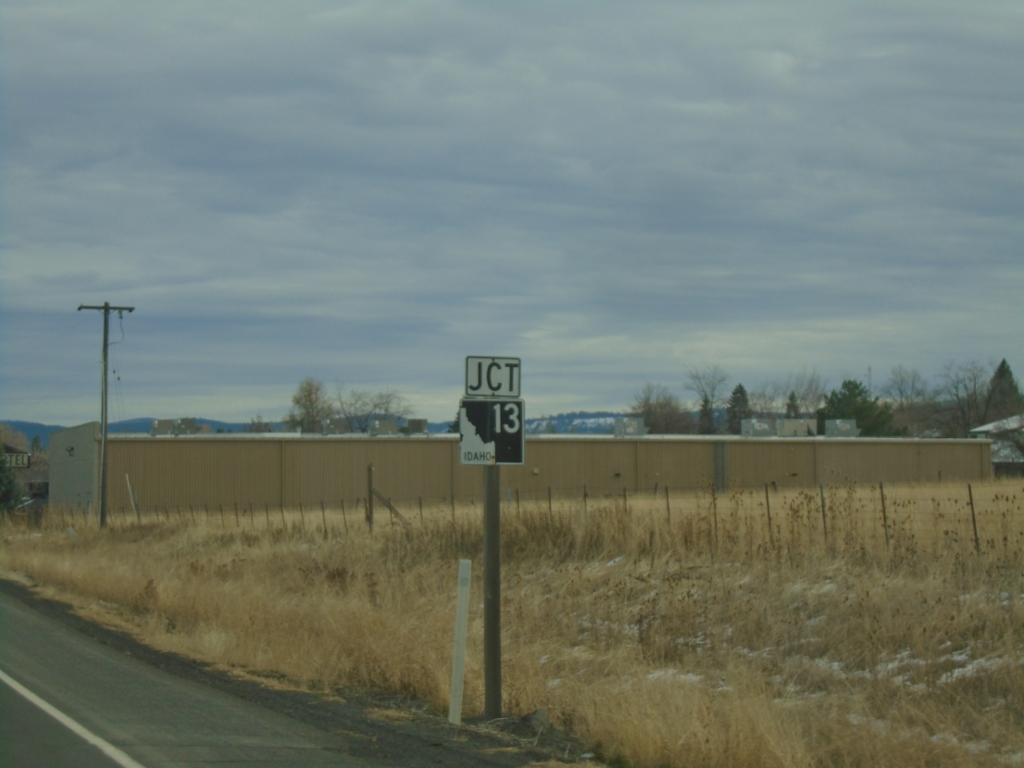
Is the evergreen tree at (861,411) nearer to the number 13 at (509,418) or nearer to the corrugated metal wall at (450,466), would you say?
the corrugated metal wall at (450,466)

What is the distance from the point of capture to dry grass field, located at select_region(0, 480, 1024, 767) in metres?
8.42

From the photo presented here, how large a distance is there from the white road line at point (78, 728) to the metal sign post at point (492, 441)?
335cm

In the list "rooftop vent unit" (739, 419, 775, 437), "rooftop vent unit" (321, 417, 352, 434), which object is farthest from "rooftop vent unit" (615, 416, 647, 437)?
"rooftop vent unit" (321, 417, 352, 434)

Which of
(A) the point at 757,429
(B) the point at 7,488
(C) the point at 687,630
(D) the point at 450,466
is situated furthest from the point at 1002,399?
(C) the point at 687,630

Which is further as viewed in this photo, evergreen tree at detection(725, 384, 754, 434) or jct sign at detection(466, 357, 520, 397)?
evergreen tree at detection(725, 384, 754, 434)

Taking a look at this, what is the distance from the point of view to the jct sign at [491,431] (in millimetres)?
9719

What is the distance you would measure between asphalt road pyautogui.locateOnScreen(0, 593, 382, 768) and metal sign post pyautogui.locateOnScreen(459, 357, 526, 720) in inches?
65.7

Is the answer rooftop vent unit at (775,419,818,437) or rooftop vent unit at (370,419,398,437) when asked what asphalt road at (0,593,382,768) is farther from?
rooftop vent unit at (775,419,818,437)

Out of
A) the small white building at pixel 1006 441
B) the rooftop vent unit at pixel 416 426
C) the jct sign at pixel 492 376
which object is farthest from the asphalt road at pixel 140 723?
the small white building at pixel 1006 441

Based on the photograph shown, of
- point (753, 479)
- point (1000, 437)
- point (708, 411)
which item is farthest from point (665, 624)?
point (708, 411)

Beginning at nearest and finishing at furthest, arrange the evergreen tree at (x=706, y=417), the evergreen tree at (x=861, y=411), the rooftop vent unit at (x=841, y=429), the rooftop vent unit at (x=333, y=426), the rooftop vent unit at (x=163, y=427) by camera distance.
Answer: the rooftop vent unit at (x=163, y=427) < the rooftop vent unit at (x=333, y=426) < the rooftop vent unit at (x=841, y=429) < the evergreen tree at (x=861, y=411) < the evergreen tree at (x=706, y=417)

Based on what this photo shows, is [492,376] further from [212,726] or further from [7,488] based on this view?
[7,488]

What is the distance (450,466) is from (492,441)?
53.3 metres

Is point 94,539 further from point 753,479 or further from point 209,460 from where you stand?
point 753,479
